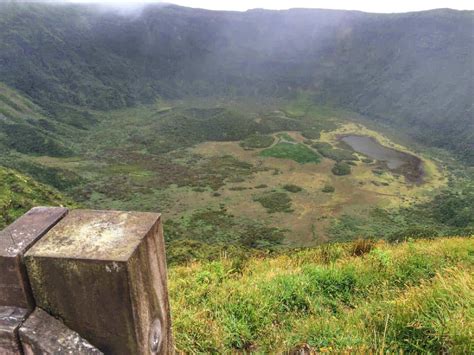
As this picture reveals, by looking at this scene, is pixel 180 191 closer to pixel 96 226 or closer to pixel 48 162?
pixel 48 162

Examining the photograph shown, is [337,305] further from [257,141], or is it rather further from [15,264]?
[257,141]

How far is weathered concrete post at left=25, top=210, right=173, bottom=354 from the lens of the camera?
1.52 meters

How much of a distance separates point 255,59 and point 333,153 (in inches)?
2538

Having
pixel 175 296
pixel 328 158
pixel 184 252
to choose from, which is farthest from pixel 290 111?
pixel 175 296

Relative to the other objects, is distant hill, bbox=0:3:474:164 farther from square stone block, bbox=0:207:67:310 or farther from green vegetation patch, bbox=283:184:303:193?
square stone block, bbox=0:207:67:310

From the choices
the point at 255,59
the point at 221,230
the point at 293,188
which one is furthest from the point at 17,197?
the point at 255,59

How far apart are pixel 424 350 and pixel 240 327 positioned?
166cm

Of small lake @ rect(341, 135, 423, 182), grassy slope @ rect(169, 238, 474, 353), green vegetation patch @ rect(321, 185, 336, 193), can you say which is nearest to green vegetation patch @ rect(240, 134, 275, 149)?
small lake @ rect(341, 135, 423, 182)

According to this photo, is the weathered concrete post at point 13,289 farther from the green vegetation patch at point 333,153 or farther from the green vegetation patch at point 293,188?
the green vegetation patch at point 333,153

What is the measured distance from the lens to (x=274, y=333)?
341 centimetres

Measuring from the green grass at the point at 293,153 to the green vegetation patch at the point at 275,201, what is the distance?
13725mm

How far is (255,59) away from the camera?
114 meters

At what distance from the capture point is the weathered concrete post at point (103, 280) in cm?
152

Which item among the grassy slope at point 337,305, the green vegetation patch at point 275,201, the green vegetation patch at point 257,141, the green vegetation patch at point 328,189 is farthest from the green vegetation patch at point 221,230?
the green vegetation patch at point 257,141
